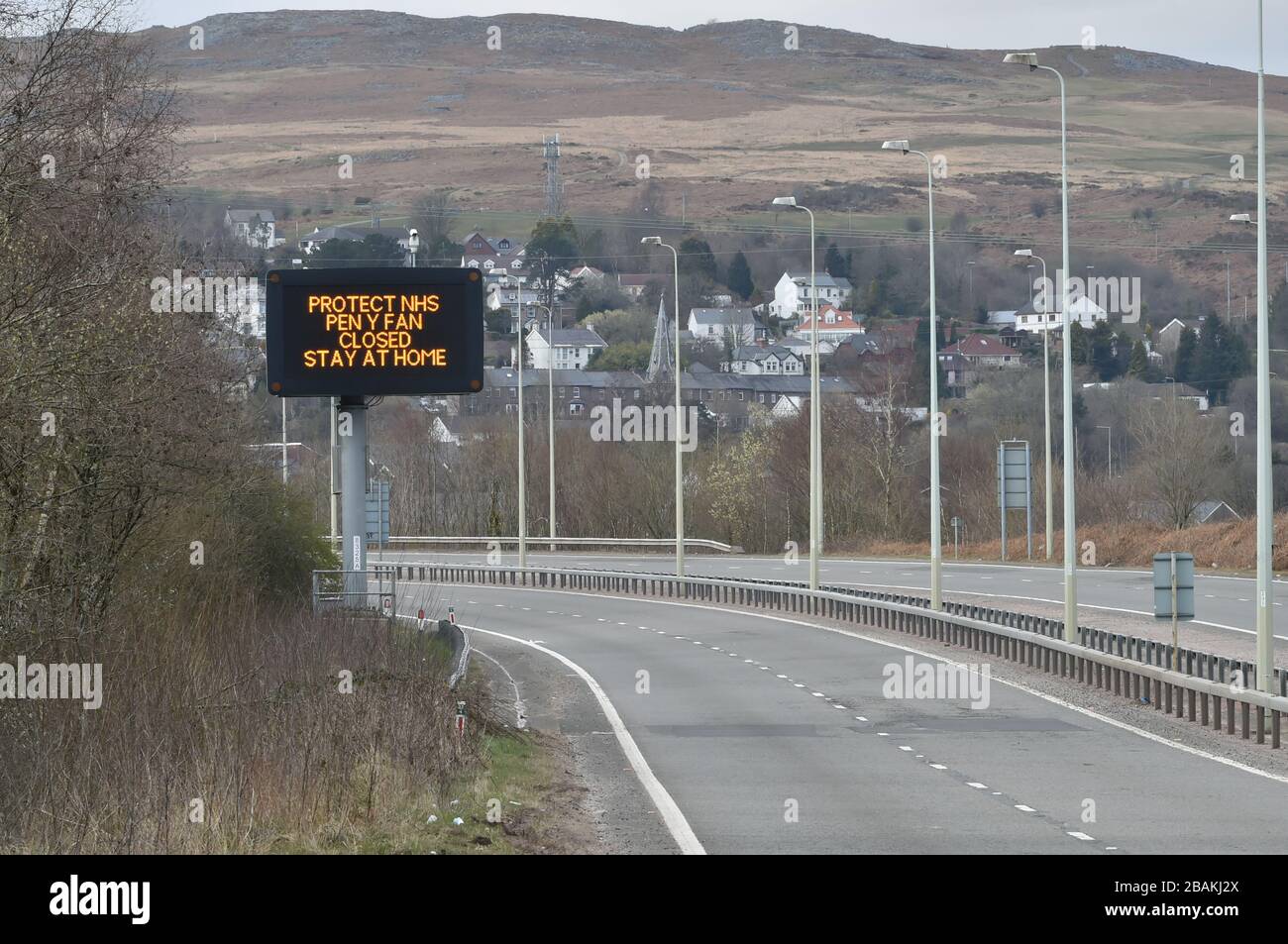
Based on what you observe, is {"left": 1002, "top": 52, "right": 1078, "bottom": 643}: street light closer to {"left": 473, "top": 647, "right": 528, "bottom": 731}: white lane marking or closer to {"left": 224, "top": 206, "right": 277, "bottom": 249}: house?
{"left": 473, "top": 647, "right": 528, "bottom": 731}: white lane marking

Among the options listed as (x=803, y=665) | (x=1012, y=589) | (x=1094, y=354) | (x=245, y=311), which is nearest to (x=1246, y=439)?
(x=1094, y=354)

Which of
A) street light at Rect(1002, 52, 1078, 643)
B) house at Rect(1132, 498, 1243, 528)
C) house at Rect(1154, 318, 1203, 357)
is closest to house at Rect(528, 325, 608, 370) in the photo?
house at Rect(1154, 318, 1203, 357)

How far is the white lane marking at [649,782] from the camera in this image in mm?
14443

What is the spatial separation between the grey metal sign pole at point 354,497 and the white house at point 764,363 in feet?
413

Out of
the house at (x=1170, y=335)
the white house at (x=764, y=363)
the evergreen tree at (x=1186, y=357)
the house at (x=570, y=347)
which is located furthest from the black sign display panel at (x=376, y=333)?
the house at (x=570, y=347)

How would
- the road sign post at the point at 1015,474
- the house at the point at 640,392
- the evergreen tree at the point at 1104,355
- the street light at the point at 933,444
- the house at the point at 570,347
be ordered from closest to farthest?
1. the street light at the point at 933,444
2. the road sign post at the point at 1015,474
3. the house at the point at 640,392
4. the evergreen tree at the point at 1104,355
5. the house at the point at 570,347

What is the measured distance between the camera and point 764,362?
6511 inches

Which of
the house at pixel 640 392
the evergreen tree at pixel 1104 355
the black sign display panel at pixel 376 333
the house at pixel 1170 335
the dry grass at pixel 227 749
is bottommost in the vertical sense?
the dry grass at pixel 227 749

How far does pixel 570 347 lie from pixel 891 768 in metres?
152

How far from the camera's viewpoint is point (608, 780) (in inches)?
739

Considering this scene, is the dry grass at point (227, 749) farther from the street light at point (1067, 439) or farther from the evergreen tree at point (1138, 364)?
the evergreen tree at point (1138, 364)

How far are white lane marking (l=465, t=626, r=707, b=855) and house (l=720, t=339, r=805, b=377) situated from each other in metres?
130

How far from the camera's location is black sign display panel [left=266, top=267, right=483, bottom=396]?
2925 cm
